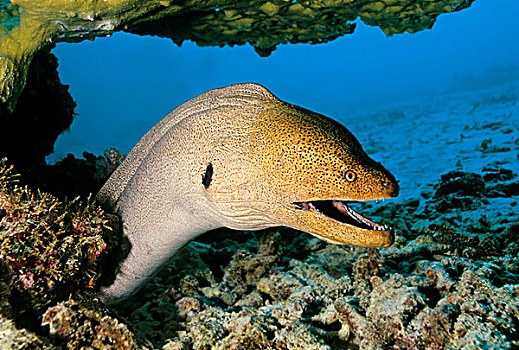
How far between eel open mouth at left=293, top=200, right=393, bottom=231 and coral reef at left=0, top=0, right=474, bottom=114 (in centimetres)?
184

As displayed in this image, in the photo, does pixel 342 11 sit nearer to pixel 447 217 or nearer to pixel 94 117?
pixel 447 217

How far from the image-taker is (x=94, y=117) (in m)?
62.8

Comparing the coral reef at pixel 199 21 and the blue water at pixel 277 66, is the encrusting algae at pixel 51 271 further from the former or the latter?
the blue water at pixel 277 66

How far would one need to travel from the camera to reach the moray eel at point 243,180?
201 centimetres

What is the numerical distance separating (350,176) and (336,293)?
3.85 feet

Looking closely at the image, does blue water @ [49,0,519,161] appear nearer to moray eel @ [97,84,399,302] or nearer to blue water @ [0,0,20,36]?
blue water @ [0,0,20,36]

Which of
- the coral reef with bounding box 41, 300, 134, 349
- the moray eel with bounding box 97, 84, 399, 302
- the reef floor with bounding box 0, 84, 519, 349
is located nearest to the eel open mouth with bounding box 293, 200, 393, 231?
the moray eel with bounding box 97, 84, 399, 302

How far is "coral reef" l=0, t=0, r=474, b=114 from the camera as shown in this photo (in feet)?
8.09

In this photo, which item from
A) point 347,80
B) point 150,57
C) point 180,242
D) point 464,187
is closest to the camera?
point 180,242

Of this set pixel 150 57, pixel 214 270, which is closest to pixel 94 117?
pixel 150 57

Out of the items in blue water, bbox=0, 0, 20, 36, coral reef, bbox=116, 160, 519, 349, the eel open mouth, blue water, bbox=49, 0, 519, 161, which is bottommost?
coral reef, bbox=116, 160, 519, 349

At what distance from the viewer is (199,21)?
393cm

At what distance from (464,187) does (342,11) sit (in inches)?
133

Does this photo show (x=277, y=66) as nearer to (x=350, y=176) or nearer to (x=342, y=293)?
(x=342, y=293)
